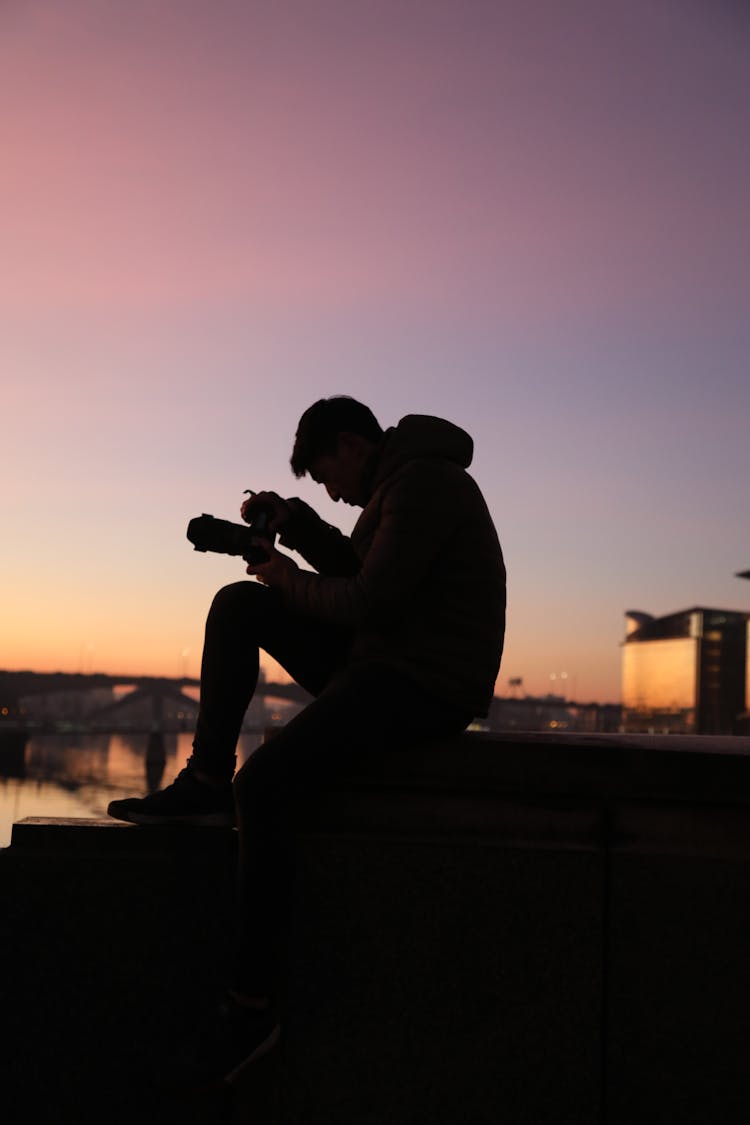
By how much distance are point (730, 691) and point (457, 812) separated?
107 m

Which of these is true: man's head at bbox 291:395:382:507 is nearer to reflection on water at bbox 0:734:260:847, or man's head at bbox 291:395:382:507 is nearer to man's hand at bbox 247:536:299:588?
man's hand at bbox 247:536:299:588

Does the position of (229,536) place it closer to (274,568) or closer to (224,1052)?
(274,568)

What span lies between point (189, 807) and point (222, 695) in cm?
36

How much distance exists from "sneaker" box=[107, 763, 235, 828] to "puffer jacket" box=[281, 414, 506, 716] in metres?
0.56

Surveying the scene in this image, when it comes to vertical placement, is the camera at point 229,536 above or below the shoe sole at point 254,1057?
above

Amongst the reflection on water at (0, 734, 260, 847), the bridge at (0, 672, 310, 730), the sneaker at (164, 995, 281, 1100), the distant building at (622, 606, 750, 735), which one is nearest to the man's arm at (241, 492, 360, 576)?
the sneaker at (164, 995, 281, 1100)

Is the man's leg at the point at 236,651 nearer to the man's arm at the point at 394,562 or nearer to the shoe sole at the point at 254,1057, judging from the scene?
the man's arm at the point at 394,562

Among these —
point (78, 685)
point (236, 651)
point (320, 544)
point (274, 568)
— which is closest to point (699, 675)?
point (78, 685)

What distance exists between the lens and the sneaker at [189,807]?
285cm

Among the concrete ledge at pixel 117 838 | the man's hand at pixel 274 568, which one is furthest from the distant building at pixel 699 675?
the concrete ledge at pixel 117 838

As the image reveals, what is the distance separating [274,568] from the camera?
2920 mm

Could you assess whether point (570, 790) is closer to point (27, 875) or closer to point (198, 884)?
point (198, 884)

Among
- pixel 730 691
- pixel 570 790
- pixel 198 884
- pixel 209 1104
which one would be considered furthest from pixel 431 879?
pixel 730 691

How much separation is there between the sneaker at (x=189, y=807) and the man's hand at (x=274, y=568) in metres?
0.60
